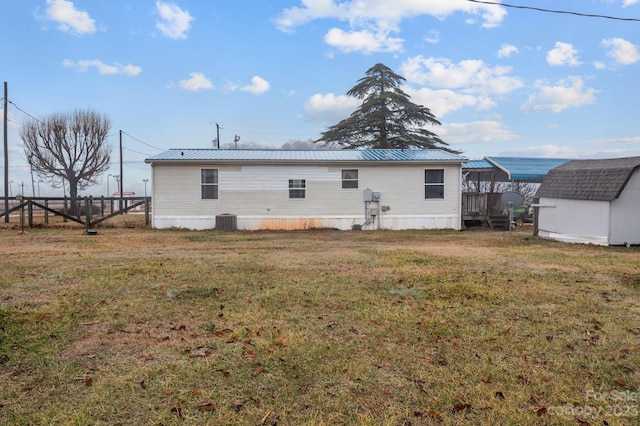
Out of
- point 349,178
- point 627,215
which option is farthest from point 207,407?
point 349,178

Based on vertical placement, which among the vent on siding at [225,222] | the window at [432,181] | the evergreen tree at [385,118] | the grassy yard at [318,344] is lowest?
the grassy yard at [318,344]

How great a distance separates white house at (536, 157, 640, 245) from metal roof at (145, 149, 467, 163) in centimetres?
390

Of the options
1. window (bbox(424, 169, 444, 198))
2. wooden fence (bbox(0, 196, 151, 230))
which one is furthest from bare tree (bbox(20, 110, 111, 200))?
window (bbox(424, 169, 444, 198))

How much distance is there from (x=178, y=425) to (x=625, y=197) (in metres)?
12.9

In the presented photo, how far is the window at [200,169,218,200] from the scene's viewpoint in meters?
15.6

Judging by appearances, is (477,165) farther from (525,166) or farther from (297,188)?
(297,188)

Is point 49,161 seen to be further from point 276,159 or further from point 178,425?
point 178,425

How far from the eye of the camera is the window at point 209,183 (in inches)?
616

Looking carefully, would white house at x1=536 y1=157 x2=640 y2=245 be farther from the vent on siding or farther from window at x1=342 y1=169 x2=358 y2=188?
the vent on siding

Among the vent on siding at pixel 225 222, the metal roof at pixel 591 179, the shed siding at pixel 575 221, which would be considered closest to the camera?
the metal roof at pixel 591 179

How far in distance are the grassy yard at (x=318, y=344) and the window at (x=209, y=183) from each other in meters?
8.11

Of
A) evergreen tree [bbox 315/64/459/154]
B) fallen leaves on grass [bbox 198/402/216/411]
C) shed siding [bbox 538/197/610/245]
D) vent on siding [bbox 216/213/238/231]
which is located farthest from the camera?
Answer: evergreen tree [bbox 315/64/459/154]

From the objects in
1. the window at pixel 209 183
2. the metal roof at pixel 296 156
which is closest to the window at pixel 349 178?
the metal roof at pixel 296 156

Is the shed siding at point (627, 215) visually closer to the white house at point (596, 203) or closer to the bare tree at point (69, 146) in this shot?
the white house at point (596, 203)
